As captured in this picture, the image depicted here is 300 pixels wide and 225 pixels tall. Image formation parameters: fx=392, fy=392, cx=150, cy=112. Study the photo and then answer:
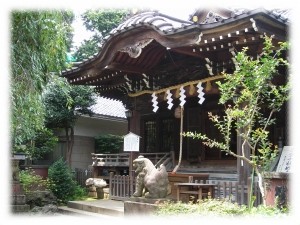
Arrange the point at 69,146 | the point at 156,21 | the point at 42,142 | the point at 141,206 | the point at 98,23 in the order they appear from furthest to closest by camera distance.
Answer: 1. the point at 98,23
2. the point at 69,146
3. the point at 42,142
4. the point at 156,21
5. the point at 141,206

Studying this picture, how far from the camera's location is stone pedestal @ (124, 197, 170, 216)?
321 inches

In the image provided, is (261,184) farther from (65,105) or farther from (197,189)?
(65,105)

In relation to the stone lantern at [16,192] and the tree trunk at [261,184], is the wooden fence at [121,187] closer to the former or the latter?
the stone lantern at [16,192]

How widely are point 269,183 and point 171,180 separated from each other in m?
3.87

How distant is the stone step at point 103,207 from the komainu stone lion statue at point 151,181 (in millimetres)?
1099

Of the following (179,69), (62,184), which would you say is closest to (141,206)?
(179,69)

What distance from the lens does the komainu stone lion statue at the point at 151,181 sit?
8.37 meters

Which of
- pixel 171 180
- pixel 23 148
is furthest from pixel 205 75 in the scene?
pixel 23 148

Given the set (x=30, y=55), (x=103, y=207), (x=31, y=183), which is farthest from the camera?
(x=31, y=183)

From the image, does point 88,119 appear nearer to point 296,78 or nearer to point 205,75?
point 205,75

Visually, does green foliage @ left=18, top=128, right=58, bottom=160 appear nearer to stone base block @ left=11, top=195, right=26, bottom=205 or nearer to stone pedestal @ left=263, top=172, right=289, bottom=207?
stone base block @ left=11, top=195, right=26, bottom=205

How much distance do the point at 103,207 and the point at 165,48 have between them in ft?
14.6

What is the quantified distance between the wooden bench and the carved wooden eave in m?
2.74

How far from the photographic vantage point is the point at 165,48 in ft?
34.1
